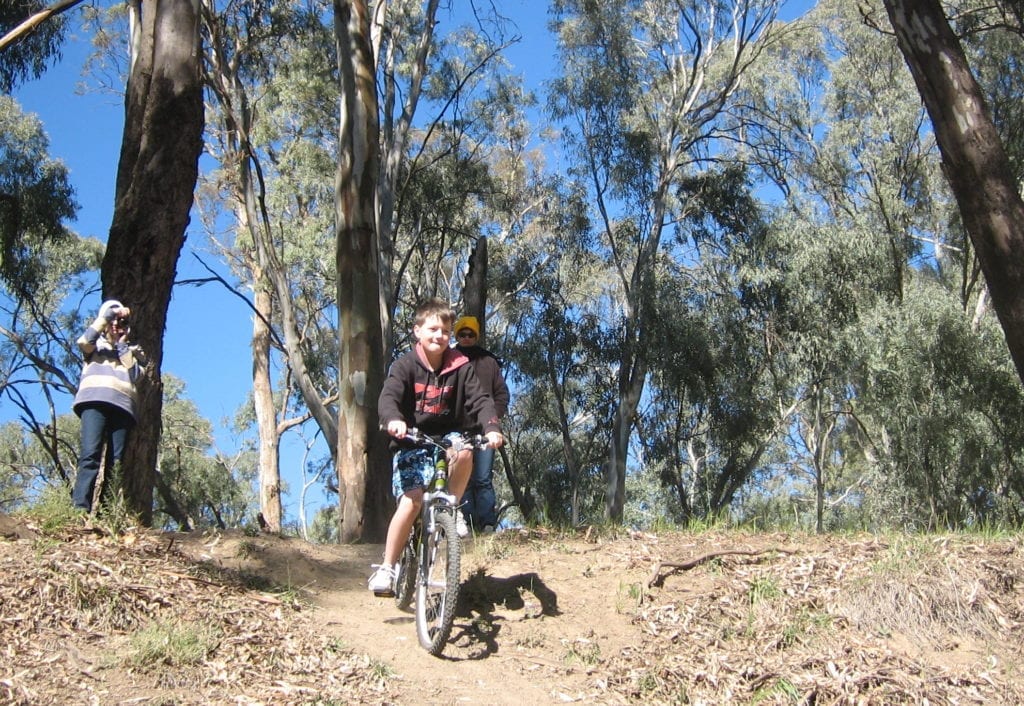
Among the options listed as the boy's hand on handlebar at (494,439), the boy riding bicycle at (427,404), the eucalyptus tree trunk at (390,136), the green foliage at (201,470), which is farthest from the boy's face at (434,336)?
the green foliage at (201,470)

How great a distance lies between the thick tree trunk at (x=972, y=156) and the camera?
6.32 metres

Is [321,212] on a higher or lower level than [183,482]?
higher

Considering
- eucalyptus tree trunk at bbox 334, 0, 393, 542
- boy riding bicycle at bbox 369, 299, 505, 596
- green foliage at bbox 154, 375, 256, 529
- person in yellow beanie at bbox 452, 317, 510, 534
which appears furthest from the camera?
green foliage at bbox 154, 375, 256, 529

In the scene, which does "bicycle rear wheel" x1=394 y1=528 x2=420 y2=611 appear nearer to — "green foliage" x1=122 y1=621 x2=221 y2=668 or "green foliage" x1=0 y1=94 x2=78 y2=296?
"green foliage" x1=122 y1=621 x2=221 y2=668

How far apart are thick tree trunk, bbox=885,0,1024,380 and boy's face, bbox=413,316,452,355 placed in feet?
12.2

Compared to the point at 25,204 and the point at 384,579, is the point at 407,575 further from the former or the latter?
the point at 25,204

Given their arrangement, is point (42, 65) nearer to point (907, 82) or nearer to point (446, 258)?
point (446, 258)

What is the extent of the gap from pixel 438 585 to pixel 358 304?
469 centimetres

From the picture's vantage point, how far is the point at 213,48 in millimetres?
14961

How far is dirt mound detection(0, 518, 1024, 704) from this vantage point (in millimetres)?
3809

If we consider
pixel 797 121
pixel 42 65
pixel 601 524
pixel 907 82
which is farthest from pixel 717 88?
pixel 601 524

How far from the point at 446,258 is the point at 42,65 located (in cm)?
1003

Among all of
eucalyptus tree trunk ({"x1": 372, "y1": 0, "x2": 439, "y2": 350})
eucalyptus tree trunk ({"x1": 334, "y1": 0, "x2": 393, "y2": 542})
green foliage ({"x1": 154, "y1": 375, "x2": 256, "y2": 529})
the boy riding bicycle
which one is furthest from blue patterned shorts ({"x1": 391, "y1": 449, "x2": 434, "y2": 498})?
green foliage ({"x1": 154, "y1": 375, "x2": 256, "y2": 529})

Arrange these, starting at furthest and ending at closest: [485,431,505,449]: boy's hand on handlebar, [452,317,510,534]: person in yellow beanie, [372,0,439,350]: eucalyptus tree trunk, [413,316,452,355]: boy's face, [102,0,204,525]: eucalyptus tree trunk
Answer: [372,0,439,350]: eucalyptus tree trunk < [452,317,510,534]: person in yellow beanie < [102,0,204,525]: eucalyptus tree trunk < [413,316,452,355]: boy's face < [485,431,505,449]: boy's hand on handlebar
